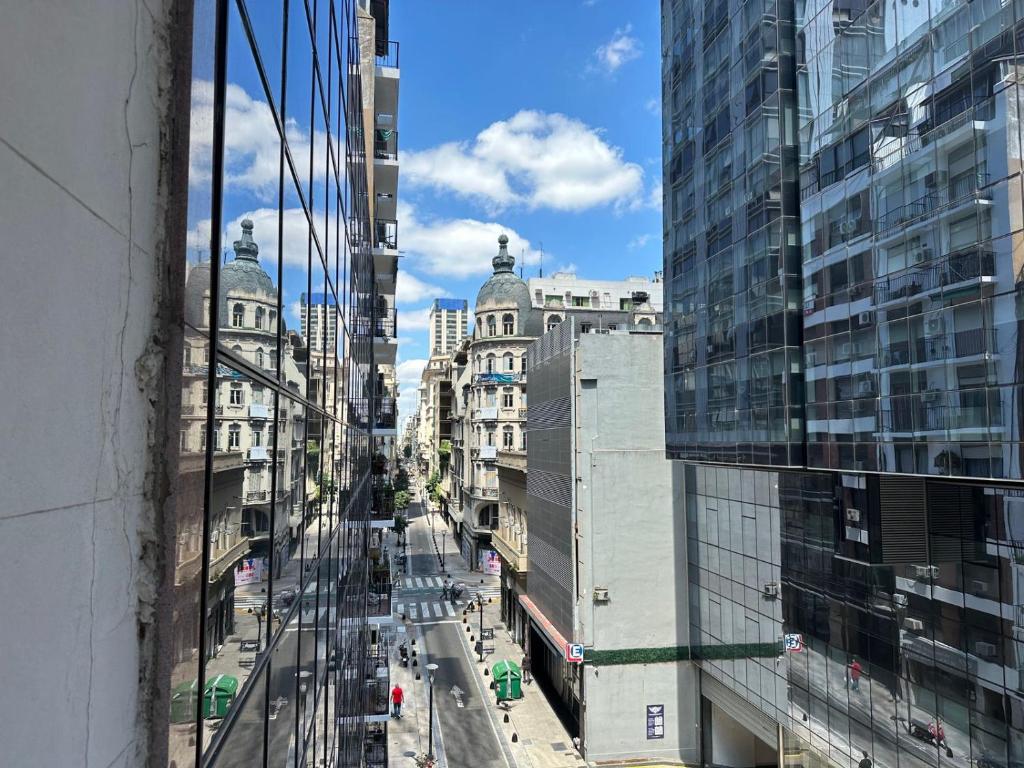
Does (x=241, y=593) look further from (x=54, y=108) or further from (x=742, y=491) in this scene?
(x=742, y=491)

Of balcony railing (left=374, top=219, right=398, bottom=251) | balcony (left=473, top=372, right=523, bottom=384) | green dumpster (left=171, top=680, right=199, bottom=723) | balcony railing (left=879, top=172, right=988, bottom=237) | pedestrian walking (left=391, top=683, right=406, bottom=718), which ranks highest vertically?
balcony railing (left=374, top=219, right=398, bottom=251)

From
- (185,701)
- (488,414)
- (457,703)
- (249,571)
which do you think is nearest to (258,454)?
(249,571)

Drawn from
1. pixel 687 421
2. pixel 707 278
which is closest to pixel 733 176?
pixel 707 278

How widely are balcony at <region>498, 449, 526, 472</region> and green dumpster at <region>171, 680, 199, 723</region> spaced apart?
154 feet

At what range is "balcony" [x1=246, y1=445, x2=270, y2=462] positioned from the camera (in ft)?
A: 14.3

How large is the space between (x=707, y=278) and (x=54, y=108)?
29.4 metres

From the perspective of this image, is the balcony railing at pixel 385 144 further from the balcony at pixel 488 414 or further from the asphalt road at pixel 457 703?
the balcony at pixel 488 414

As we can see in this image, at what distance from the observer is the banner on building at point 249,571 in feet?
13.9

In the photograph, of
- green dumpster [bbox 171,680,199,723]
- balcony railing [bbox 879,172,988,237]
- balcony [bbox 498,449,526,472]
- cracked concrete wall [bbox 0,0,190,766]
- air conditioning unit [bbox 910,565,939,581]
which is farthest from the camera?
balcony [bbox 498,449,526,472]

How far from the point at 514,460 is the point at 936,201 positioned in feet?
127

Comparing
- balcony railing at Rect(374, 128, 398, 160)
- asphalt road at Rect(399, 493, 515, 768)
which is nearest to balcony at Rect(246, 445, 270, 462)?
balcony railing at Rect(374, 128, 398, 160)

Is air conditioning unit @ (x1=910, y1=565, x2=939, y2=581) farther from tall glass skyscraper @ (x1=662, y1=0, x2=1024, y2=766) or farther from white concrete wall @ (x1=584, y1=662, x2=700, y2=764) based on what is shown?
white concrete wall @ (x1=584, y1=662, x2=700, y2=764)

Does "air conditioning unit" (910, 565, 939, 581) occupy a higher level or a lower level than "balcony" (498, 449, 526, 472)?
lower

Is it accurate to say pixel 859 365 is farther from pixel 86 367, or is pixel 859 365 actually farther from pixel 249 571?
pixel 86 367
